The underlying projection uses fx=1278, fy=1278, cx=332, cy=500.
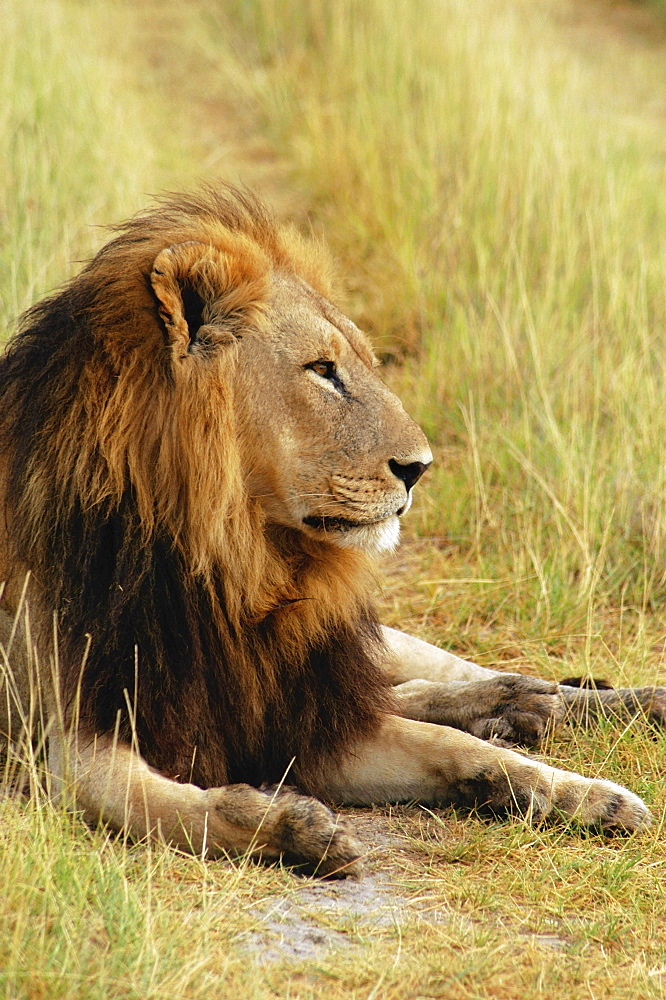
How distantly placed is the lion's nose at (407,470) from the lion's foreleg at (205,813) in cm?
80

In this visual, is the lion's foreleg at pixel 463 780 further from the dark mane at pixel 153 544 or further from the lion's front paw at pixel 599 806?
the dark mane at pixel 153 544

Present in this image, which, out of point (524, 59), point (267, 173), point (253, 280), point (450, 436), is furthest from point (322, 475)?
point (524, 59)

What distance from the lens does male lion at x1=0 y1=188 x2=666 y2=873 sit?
9.64 feet

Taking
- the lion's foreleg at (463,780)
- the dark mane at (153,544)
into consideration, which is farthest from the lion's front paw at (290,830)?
the lion's foreleg at (463,780)

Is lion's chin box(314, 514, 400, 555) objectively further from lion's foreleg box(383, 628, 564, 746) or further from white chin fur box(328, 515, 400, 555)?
lion's foreleg box(383, 628, 564, 746)

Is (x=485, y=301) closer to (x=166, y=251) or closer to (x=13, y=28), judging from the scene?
(x=166, y=251)

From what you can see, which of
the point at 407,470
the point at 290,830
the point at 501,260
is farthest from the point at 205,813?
the point at 501,260

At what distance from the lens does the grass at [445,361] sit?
252 cm

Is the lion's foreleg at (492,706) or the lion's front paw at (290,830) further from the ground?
the lion's front paw at (290,830)

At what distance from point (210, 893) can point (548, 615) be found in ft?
7.60

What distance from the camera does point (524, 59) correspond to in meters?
9.49

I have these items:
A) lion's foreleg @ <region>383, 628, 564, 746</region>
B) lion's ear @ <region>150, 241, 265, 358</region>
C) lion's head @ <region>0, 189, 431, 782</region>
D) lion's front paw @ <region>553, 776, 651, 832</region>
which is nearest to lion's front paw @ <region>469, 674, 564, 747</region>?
lion's foreleg @ <region>383, 628, 564, 746</region>

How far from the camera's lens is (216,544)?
9.81 feet

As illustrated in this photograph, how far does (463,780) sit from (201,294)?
139cm
